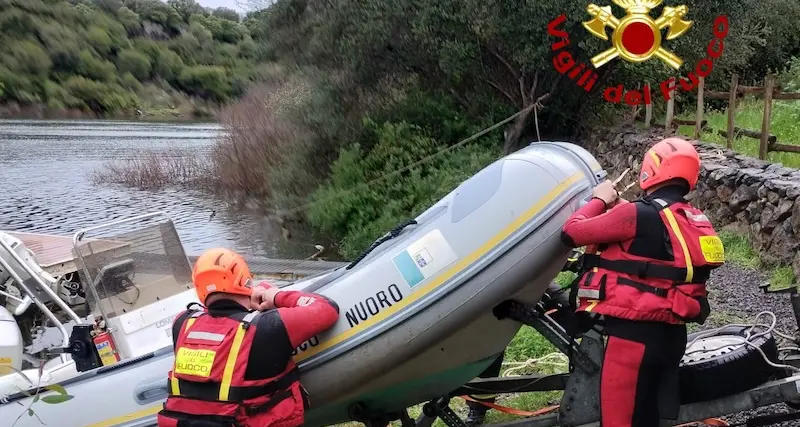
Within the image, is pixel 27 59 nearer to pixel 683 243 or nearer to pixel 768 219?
pixel 768 219

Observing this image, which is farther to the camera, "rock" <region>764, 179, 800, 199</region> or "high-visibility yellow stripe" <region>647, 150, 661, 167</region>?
"rock" <region>764, 179, 800, 199</region>

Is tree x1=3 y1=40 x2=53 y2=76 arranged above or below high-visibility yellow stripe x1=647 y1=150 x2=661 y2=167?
above

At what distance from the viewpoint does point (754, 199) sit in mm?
6836

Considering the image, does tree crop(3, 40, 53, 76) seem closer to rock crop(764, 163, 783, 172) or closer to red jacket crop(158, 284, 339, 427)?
rock crop(764, 163, 783, 172)

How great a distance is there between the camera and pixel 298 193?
16.2 m

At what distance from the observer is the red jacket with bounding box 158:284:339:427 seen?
2.91m

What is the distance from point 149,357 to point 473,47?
35.5 feet

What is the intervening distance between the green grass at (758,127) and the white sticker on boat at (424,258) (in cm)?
593

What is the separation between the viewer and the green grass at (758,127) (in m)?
8.10

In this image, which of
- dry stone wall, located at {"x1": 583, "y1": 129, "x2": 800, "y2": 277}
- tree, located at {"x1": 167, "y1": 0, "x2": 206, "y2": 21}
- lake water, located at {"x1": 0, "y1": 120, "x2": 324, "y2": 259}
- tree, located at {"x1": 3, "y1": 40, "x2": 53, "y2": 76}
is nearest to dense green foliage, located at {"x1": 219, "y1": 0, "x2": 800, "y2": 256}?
lake water, located at {"x1": 0, "y1": 120, "x2": 324, "y2": 259}

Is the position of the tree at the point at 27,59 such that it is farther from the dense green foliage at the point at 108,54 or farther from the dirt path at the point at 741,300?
the dirt path at the point at 741,300

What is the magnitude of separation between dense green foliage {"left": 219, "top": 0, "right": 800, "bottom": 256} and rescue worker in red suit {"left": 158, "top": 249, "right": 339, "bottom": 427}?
9.63 metres

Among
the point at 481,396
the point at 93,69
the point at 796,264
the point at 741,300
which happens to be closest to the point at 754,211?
the point at 796,264

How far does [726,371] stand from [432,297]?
4.15 feet
